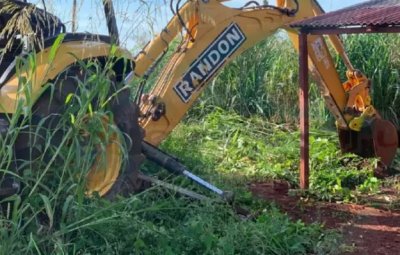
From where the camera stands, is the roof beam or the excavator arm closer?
the excavator arm

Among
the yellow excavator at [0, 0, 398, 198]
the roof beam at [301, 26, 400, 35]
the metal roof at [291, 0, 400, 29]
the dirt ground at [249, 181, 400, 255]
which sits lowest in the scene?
the dirt ground at [249, 181, 400, 255]

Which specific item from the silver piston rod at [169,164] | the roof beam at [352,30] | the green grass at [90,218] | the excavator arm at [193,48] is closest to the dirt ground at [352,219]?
the green grass at [90,218]

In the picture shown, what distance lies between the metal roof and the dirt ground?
1544 millimetres

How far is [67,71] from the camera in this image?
15.1ft

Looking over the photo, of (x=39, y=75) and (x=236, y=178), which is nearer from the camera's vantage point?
(x=39, y=75)

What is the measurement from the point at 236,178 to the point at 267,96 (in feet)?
12.7

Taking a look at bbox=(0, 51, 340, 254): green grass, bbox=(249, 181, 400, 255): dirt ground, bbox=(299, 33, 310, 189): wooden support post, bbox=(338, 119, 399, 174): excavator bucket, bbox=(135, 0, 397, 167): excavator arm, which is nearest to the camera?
bbox=(0, 51, 340, 254): green grass

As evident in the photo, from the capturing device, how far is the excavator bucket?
7.56m

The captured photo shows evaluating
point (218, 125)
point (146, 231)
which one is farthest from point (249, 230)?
point (218, 125)

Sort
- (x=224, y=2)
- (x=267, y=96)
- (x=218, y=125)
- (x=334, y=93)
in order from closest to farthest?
(x=224, y=2), (x=334, y=93), (x=218, y=125), (x=267, y=96)

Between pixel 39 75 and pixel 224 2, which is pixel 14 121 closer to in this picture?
pixel 39 75

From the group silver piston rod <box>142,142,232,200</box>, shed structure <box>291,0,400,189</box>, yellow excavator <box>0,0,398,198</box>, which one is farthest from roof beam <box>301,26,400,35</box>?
silver piston rod <box>142,142,232,200</box>

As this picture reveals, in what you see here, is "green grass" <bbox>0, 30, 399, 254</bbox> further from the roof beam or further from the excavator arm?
the roof beam

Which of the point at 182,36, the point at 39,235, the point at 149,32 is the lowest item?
the point at 39,235
